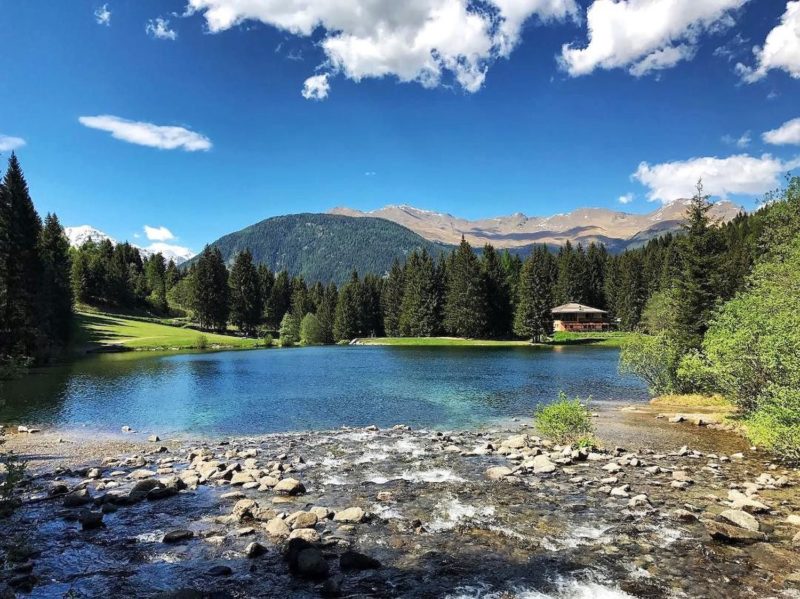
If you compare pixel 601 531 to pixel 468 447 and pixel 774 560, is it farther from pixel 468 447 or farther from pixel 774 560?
pixel 468 447

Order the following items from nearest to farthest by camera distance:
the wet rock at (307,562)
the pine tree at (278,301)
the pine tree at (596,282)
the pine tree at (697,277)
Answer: the wet rock at (307,562) → the pine tree at (697,277) → the pine tree at (596,282) → the pine tree at (278,301)

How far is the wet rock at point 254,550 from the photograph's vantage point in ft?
41.2

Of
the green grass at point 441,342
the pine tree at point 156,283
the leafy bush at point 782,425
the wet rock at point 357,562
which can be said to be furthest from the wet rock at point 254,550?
the pine tree at point 156,283

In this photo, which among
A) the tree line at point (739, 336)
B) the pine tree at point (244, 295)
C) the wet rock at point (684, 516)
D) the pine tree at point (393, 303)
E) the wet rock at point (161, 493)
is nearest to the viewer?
the wet rock at point (684, 516)

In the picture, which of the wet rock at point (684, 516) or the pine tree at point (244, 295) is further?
the pine tree at point (244, 295)

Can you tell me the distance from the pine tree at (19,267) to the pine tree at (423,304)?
82060 millimetres

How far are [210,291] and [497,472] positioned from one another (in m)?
124

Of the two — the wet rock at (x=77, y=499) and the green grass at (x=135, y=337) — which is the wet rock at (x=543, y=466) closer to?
the wet rock at (x=77, y=499)

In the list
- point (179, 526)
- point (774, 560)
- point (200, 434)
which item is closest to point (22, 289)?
point (200, 434)

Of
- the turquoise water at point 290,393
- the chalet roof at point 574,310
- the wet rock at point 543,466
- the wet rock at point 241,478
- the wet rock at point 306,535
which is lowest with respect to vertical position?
the turquoise water at point 290,393

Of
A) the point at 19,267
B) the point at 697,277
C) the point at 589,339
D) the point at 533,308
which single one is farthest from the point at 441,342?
the point at 19,267

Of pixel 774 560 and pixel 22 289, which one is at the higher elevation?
pixel 22 289

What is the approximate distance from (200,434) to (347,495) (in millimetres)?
15552

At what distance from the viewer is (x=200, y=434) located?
29.2 metres
